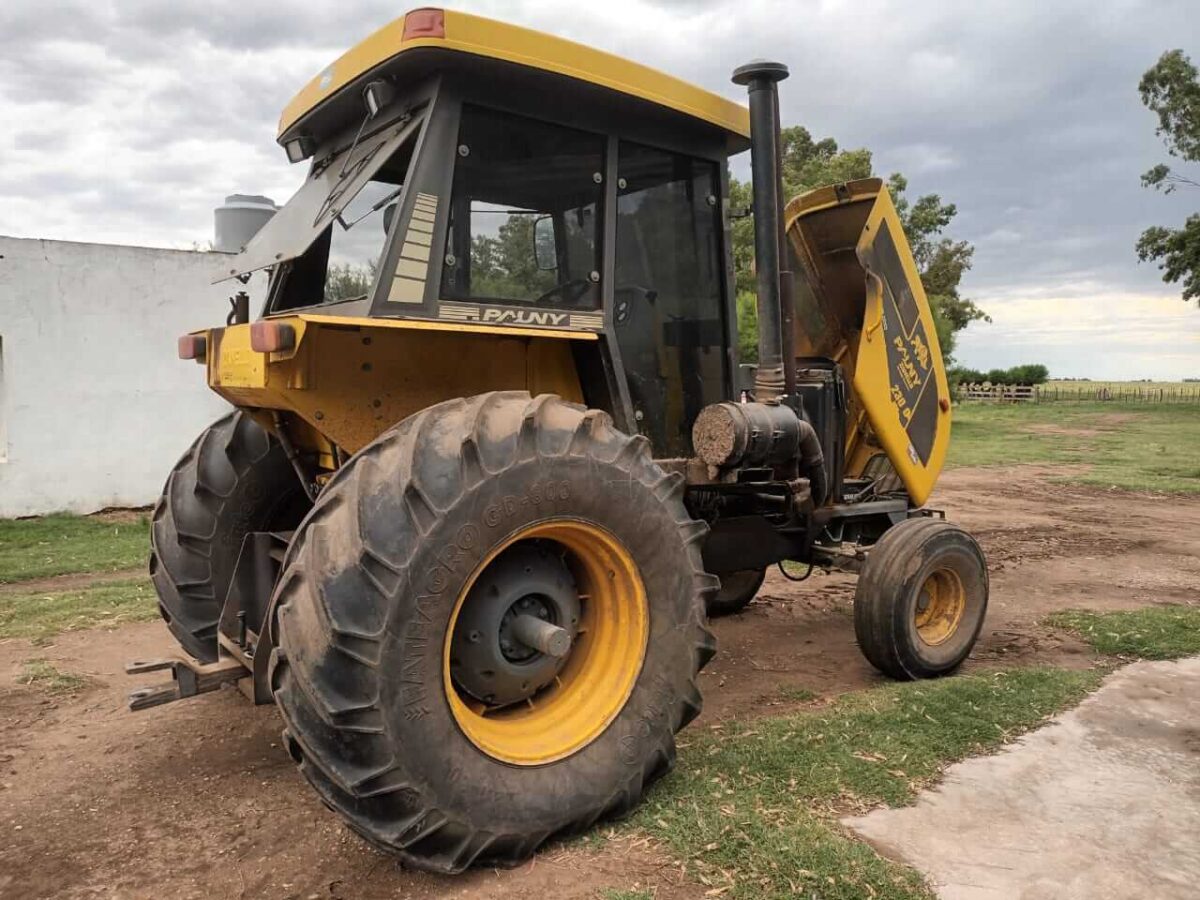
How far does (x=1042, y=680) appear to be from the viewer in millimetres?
4629

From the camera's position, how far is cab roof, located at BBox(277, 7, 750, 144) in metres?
3.25

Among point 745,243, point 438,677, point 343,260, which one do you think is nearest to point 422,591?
point 438,677

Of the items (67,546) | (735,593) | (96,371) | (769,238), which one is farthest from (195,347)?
(96,371)

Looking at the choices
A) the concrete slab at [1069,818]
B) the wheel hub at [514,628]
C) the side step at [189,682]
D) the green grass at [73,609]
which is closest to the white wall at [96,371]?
the green grass at [73,609]

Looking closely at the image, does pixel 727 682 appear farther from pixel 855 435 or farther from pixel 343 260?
pixel 343 260

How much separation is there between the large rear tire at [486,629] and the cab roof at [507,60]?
1.30 meters

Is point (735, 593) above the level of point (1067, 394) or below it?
below

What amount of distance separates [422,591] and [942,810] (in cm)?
202

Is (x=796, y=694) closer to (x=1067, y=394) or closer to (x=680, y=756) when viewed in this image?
(x=680, y=756)

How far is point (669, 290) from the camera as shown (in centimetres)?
435

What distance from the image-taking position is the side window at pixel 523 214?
354cm

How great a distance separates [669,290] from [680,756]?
2.08 metres

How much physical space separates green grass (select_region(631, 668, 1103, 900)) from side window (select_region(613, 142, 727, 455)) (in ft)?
4.75

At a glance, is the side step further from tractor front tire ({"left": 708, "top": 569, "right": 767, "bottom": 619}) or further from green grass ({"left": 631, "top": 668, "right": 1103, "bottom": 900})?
tractor front tire ({"left": 708, "top": 569, "right": 767, "bottom": 619})
